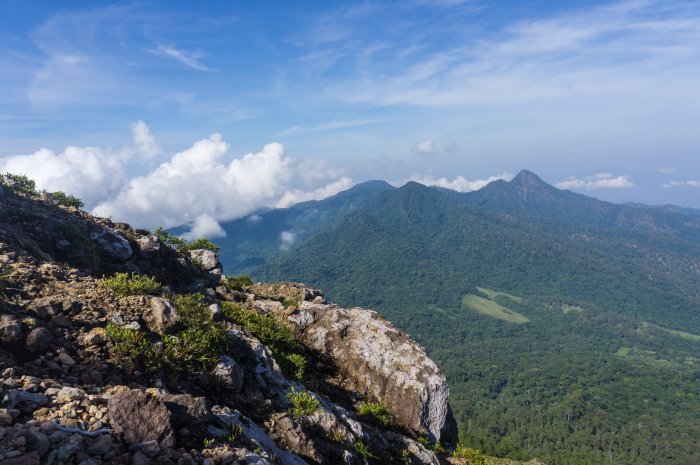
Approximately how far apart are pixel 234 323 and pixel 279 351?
101 inches

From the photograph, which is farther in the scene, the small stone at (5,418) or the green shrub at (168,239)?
the green shrub at (168,239)

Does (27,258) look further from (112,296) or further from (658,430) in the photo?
(658,430)

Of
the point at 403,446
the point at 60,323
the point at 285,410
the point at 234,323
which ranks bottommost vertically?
the point at 403,446

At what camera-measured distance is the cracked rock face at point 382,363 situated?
1977 centimetres

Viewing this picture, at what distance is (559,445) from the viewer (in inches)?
5517

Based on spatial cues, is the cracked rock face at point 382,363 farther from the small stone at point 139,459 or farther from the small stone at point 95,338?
the small stone at point 139,459

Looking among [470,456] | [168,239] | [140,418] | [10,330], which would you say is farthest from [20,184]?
[470,456]

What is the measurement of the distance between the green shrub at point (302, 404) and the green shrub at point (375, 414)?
464 cm

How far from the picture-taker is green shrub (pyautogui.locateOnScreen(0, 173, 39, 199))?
22734 millimetres

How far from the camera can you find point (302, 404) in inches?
541

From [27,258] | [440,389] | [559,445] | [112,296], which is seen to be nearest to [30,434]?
[112,296]

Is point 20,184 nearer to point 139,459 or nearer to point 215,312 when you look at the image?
point 215,312

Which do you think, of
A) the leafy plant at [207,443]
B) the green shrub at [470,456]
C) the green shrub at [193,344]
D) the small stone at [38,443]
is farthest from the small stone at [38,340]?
the green shrub at [470,456]

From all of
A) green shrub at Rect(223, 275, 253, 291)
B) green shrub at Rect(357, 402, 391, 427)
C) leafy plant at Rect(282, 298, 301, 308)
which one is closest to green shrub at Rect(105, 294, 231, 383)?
green shrub at Rect(357, 402, 391, 427)
